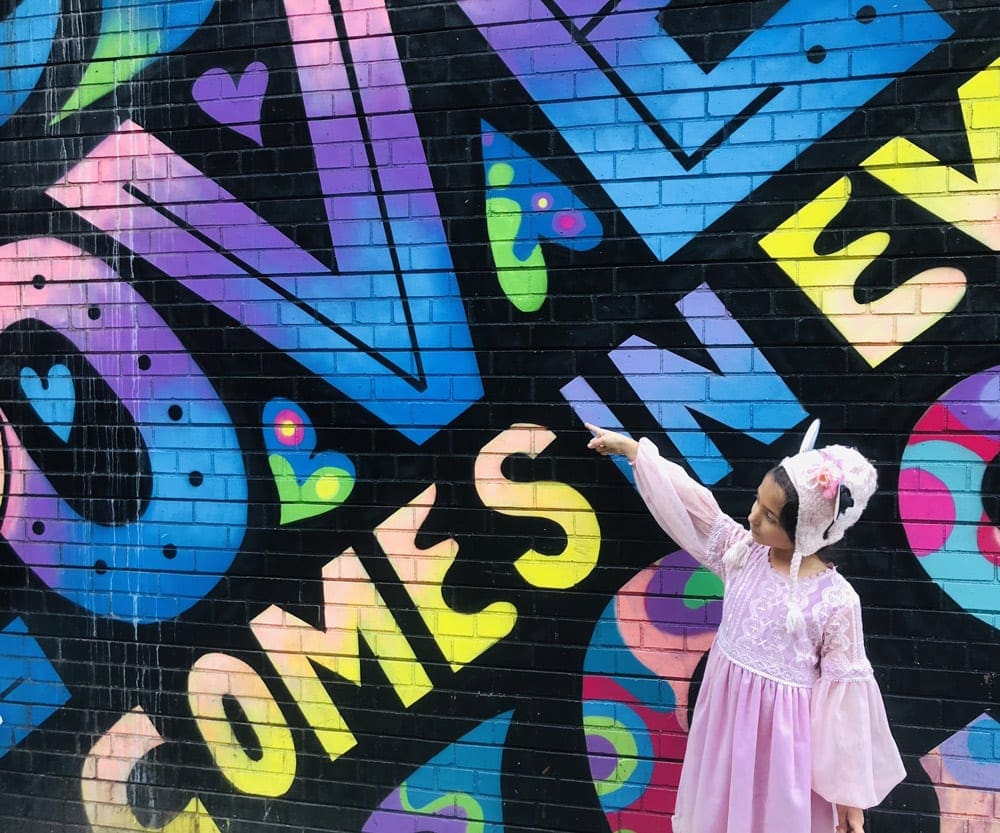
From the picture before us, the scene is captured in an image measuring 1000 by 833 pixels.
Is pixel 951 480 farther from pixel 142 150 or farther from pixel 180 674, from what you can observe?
pixel 142 150

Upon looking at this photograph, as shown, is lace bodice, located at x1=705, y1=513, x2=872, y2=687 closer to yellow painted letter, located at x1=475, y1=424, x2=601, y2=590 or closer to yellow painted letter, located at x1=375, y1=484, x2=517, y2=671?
yellow painted letter, located at x1=475, y1=424, x2=601, y2=590

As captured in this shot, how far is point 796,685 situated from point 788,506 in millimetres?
479

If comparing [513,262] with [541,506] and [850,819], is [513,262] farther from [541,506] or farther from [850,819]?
[850,819]

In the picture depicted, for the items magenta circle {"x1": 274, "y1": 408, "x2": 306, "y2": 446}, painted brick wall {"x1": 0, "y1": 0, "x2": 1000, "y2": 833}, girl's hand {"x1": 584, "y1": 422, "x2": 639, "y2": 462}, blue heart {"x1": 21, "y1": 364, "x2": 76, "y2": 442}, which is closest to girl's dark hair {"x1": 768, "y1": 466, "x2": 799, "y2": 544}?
girl's hand {"x1": 584, "y1": 422, "x2": 639, "y2": 462}

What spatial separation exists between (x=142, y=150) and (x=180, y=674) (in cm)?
216

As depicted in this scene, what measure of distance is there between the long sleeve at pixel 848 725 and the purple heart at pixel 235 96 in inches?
107

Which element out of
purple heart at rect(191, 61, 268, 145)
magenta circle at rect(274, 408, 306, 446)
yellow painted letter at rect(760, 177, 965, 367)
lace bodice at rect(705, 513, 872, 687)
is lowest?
lace bodice at rect(705, 513, 872, 687)

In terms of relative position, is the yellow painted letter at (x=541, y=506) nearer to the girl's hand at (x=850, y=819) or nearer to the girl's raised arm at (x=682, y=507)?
the girl's raised arm at (x=682, y=507)

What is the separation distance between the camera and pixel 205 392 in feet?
11.0

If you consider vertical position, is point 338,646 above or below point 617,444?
below

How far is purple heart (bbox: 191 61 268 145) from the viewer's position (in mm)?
3275

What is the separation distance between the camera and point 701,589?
2.96m

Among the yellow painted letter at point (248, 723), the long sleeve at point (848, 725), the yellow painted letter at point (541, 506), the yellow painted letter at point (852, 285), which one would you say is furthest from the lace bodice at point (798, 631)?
the yellow painted letter at point (248, 723)

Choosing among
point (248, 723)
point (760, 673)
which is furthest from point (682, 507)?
point (248, 723)
